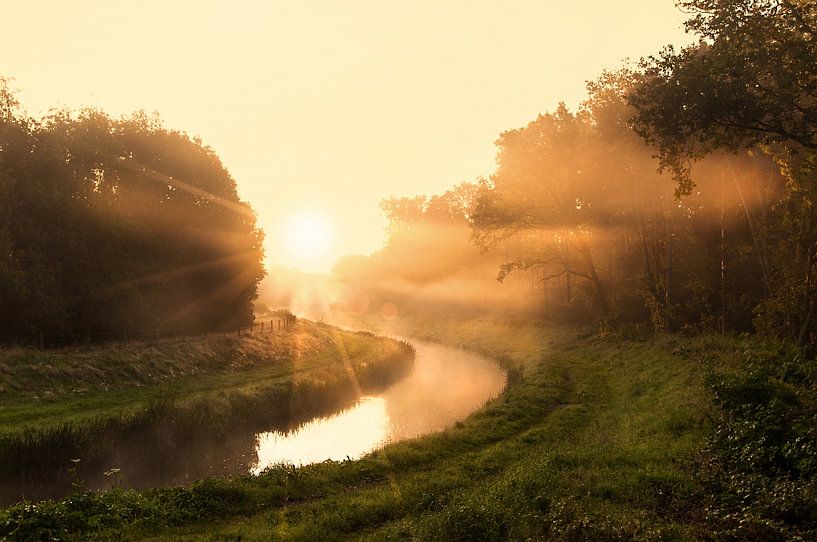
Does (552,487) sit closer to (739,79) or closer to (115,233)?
(739,79)

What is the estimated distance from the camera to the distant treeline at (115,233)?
32938 mm

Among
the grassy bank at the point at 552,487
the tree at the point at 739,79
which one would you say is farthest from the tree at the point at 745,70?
the grassy bank at the point at 552,487

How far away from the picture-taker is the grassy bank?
34.0ft

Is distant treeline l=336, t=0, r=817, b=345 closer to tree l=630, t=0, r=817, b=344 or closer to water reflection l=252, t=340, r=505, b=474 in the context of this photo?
tree l=630, t=0, r=817, b=344

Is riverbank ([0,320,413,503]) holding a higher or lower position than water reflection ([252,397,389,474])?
higher

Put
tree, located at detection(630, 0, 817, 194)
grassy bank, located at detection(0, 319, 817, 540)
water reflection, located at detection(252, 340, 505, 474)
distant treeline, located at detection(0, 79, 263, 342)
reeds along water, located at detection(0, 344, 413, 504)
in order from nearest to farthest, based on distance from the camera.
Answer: grassy bank, located at detection(0, 319, 817, 540)
tree, located at detection(630, 0, 817, 194)
reeds along water, located at detection(0, 344, 413, 504)
water reflection, located at detection(252, 340, 505, 474)
distant treeline, located at detection(0, 79, 263, 342)

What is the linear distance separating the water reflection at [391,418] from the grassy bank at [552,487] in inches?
155

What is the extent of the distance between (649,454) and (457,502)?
20.2 ft

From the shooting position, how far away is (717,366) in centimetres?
2284

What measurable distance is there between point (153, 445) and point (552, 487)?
17037mm

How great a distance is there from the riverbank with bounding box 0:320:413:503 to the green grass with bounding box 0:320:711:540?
4.55 meters

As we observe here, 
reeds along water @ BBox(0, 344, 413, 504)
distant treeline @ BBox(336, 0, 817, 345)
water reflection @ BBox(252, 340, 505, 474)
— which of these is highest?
distant treeline @ BBox(336, 0, 817, 345)

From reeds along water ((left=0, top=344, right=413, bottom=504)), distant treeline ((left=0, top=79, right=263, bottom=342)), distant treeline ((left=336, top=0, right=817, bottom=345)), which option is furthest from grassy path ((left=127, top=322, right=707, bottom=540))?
distant treeline ((left=0, top=79, right=263, bottom=342))

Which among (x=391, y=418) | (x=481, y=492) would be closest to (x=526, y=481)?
(x=481, y=492)
